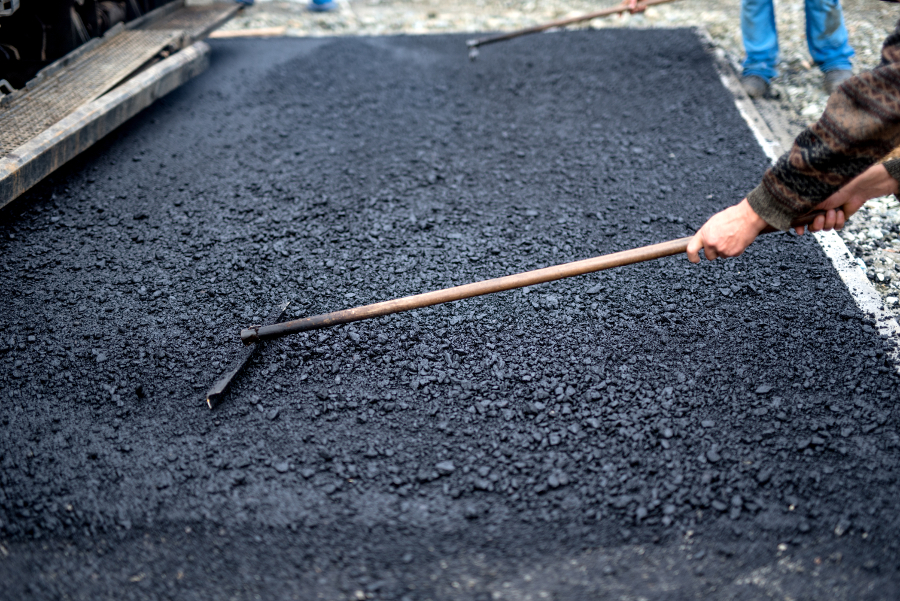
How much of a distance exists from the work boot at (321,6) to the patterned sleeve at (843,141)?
617 cm

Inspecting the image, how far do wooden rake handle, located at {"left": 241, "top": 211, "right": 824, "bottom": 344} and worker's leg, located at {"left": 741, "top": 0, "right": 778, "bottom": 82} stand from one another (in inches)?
114

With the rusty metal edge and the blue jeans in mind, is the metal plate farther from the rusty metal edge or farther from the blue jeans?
the blue jeans

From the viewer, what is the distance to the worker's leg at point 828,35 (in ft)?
13.7

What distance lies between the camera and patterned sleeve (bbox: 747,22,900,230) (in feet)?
5.30

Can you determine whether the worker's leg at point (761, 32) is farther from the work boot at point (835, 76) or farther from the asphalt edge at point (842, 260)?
the work boot at point (835, 76)

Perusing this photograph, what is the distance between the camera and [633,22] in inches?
229

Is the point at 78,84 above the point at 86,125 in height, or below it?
above

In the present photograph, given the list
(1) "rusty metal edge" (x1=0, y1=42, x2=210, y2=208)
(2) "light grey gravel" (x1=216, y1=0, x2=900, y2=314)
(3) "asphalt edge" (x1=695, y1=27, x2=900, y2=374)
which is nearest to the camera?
(3) "asphalt edge" (x1=695, y1=27, x2=900, y2=374)

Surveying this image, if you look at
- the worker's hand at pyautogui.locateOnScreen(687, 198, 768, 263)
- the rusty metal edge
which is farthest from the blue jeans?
the rusty metal edge

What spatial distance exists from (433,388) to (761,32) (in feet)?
12.7

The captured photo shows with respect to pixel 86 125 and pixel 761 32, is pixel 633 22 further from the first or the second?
pixel 86 125

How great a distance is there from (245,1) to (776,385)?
18.9ft

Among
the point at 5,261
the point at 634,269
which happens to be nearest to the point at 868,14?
the point at 634,269

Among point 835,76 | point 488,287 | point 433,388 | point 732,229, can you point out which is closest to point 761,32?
point 835,76
